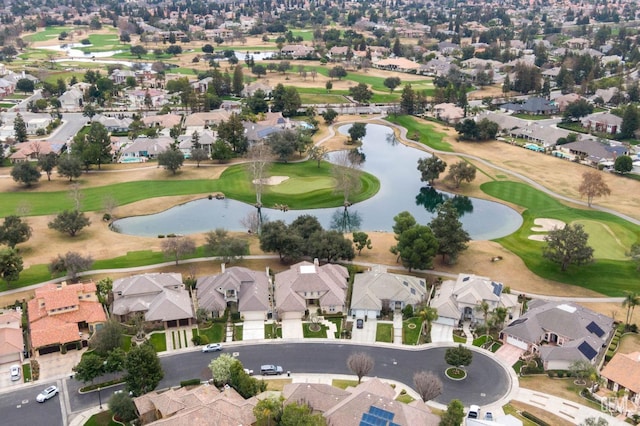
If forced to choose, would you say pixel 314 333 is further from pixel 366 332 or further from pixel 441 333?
pixel 441 333

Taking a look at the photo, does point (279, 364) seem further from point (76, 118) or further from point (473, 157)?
point (76, 118)

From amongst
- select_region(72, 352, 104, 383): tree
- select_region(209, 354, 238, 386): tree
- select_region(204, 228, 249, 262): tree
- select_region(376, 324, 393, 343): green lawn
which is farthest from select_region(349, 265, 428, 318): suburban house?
select_region(72, 352, 104, 383): tree

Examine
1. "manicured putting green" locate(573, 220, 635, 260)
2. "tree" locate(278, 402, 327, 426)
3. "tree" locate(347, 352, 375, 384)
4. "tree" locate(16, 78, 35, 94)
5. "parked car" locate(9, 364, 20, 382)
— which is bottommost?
"manicured putting green" locate(573, 220, 635, 260)

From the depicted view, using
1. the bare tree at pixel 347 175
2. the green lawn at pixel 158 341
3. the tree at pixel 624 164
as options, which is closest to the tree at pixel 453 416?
the green lawn at pixel 158 341

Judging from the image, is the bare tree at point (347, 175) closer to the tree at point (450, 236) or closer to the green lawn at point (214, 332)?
the tree at point (450, 236)

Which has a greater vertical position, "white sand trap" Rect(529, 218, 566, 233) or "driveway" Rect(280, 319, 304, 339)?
"white sand trap" Rect(529, 218, 566, 233)

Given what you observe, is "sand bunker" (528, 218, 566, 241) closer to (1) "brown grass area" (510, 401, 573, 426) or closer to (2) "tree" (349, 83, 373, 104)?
(1) "brown grass area" (510, 401, 573, 426)

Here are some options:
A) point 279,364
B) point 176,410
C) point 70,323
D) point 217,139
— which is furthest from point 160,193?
point 176,410
